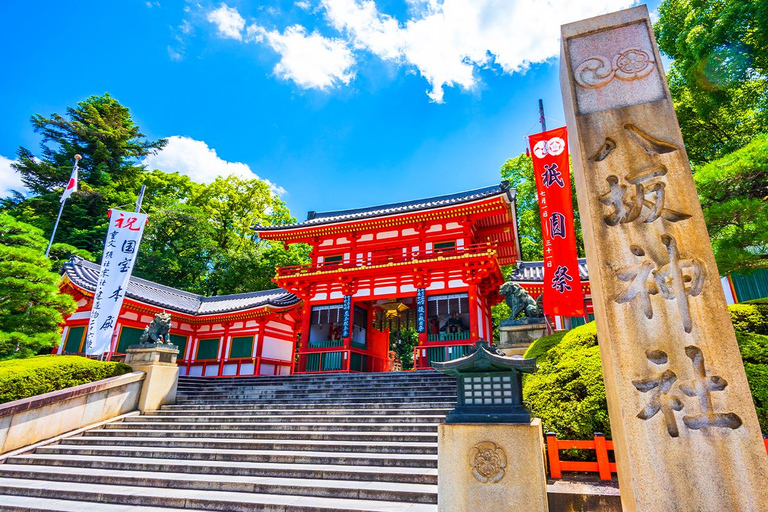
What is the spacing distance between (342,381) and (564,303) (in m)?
6.99

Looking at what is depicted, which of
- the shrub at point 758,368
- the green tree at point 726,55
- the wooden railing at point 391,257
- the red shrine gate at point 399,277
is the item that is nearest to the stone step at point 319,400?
the red shrine gate at point 399,277

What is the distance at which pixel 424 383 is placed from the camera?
10.8m

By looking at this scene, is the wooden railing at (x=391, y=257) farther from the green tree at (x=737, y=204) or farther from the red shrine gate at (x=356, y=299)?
the green tree at (x=737, y=204)

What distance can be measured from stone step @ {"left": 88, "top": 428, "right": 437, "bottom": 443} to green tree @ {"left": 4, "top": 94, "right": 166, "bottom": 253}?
68.5 feet

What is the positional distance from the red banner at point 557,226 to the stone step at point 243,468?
4.83 meters

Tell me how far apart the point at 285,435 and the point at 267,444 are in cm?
52

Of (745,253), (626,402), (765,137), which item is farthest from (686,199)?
(765,137)

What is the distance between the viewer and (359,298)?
16.6 meters

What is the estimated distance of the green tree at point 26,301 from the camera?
973cm

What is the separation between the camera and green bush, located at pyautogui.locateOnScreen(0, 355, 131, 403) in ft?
25.3

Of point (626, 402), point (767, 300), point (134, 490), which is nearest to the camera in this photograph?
point (626, 402)

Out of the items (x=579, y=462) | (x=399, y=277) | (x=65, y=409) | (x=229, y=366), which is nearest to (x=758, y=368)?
(x=579, y=462)

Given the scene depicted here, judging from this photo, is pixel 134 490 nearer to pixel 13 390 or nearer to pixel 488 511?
pixel 13 390

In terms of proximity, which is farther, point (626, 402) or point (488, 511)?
A: point (488, 511)
